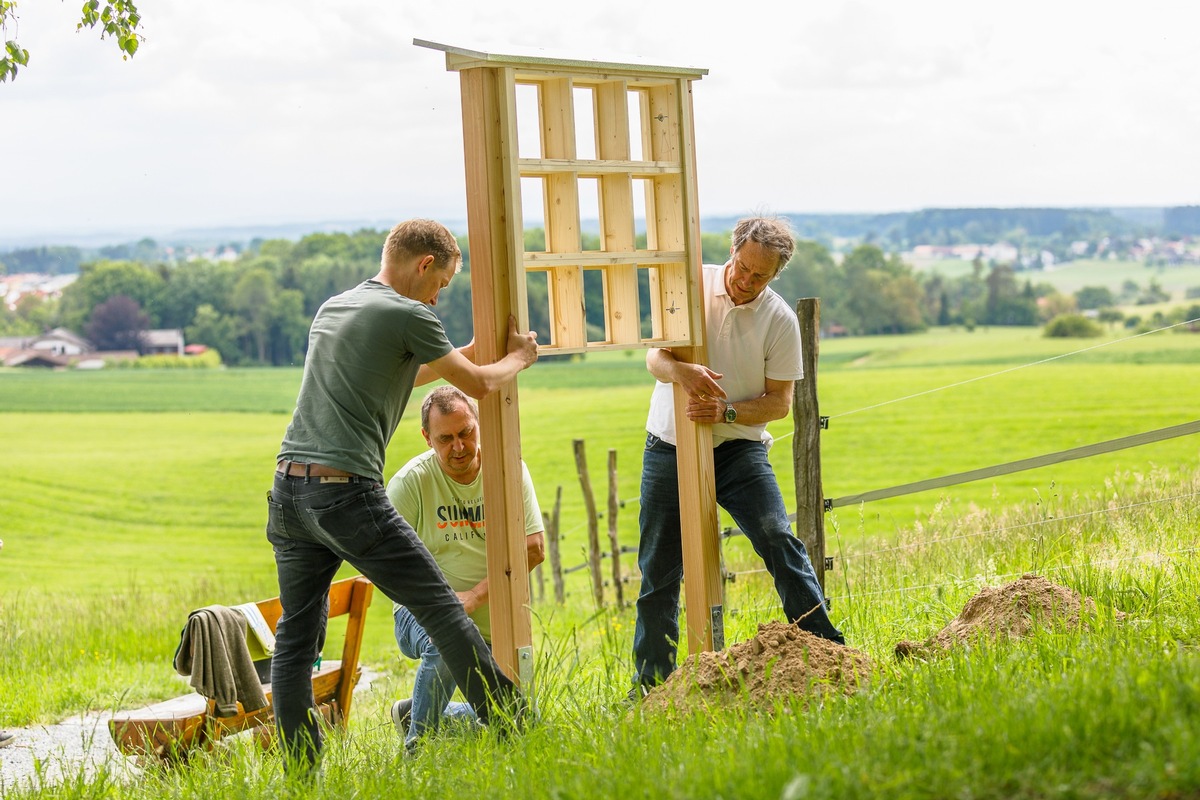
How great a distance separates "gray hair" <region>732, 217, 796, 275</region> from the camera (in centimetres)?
462

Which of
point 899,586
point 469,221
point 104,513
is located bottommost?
point 104,513

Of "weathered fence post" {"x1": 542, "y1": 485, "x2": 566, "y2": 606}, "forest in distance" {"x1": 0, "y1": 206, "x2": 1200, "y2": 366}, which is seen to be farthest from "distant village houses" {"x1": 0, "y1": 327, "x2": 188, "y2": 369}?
"weathered fence post" {"x1": 542, "y1": 485, "x2": 566, "y2": 606}

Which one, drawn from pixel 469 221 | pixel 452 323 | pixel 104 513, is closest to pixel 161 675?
pixel 469 221

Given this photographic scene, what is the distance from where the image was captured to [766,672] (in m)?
3.75

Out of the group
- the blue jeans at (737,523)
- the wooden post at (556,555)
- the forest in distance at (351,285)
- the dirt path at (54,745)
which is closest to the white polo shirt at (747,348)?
the blue jeans at (737,523)

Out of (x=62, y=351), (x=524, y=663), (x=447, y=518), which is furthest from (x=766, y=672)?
(x=62, y=351)

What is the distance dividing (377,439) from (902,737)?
2133mm

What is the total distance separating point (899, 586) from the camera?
5887 mm

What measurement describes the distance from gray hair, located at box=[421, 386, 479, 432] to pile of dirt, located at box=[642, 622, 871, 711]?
1329mm

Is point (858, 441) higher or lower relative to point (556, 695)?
lower

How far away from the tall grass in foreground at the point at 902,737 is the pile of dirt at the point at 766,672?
0.09 meters

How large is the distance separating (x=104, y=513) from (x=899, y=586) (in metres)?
49.9

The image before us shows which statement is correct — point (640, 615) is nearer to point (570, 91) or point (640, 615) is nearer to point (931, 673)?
point (931, 673)

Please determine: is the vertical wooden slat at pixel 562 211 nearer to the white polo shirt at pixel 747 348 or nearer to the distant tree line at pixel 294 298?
the white polo shirt at pixel 747 348
